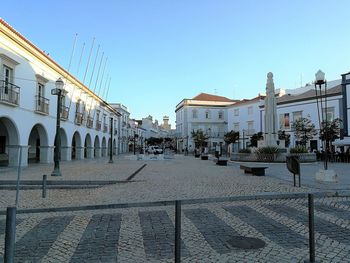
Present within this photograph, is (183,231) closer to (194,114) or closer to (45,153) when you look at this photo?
(45,153)

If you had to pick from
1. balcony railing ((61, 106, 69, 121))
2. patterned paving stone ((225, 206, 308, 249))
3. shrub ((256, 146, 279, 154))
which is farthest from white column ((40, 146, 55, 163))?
patterned paving stone ((225, 206, 308, 249))

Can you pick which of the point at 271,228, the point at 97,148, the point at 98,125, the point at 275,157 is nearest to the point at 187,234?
the point at 271,228

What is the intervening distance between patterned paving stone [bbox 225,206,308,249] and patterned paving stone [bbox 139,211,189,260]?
1.59 metres

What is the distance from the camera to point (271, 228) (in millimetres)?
6129

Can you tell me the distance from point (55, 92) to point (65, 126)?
1408cm

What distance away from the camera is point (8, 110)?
18609mm

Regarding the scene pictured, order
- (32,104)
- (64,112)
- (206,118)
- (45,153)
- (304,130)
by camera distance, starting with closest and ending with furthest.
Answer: (32,104)
(45,153)
(64,112)
(304,130)
(206,118)

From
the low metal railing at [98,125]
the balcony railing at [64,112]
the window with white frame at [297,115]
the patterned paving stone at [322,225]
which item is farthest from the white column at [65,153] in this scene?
the window with white frame at [297,115]

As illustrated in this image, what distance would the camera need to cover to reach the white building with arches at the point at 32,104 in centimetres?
1852

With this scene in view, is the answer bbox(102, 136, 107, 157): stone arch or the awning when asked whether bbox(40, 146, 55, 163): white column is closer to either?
bbox(102, 136, 107, 157): stone arch

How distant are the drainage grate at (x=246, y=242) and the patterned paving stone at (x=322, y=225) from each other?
4.39 ft

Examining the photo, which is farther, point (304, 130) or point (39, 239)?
point (304, 130)

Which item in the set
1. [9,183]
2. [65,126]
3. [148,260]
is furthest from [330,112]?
[148,260]

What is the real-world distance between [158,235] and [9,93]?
1661 centimetres
